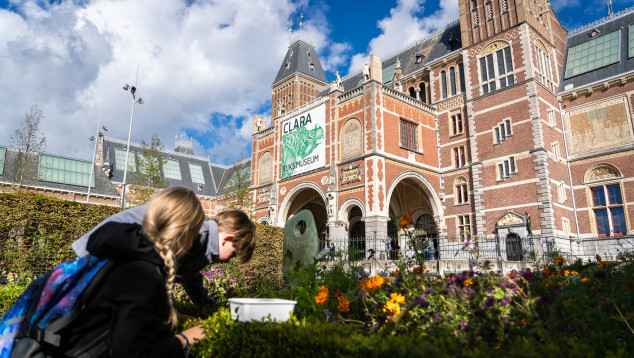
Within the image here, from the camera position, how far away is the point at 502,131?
20891 mm

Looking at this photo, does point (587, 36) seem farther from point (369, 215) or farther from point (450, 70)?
point (369, 215)

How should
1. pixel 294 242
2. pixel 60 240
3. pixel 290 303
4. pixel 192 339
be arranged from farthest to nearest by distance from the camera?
1. pixel 60 240
2. pixel 294 242
3. pixel 290 303
4. pixel 192 339

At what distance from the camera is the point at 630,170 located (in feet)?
62.4

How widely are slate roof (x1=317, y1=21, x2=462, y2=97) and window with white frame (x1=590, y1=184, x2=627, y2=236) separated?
1170 cm

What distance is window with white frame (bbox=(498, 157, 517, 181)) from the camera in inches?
793

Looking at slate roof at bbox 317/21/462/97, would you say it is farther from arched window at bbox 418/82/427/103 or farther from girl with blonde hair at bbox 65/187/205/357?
girl with blonde hair at bbox 65/187/205/357

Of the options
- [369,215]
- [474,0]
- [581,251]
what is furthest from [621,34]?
[369,215]

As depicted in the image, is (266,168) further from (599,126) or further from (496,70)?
(599,126)

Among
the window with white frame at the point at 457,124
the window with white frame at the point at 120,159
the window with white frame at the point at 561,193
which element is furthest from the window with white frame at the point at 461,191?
the window with white frame at the point at 120,159

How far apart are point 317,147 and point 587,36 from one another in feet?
60.1

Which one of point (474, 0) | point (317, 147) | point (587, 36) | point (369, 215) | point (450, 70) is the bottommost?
point (369, 215)

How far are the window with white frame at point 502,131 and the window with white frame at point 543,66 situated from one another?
9.72 ft

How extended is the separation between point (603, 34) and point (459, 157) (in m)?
11.2

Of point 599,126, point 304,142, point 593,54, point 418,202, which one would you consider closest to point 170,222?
point 304,142
